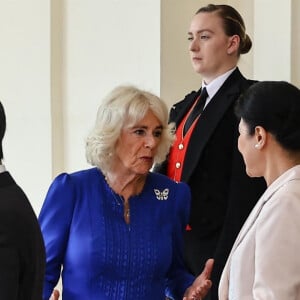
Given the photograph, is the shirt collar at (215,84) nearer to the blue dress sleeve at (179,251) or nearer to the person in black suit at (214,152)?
the person in black suit at (214,152)

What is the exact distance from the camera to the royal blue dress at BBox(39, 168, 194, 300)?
2.33 metres

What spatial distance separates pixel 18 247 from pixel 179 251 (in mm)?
921

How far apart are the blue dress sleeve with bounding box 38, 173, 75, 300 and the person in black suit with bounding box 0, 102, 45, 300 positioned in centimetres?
58

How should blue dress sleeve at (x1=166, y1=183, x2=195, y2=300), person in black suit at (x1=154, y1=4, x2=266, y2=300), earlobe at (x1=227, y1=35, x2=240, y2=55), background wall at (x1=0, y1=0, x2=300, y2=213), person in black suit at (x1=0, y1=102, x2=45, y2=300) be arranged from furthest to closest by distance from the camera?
background wall at (x1=0, y1=0, x2=300, y2=213) → earlobe at (x1=227, y1=35, x2=240, y2=55) → person in black suit at (x1=154, y1=4, x2=266, y2=300) → blue dress sleeve at (x1=166, y1=183, x2=195, y2=300) → person in black suit at (x1=0, y1=102, x2=45, y2=300)

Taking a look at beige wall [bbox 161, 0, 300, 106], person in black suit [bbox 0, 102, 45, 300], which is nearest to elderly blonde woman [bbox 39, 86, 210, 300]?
person in black suit [bbox 0, 102, 45, 300]

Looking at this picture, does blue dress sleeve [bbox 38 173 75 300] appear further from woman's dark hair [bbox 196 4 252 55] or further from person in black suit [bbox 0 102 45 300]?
woman's dark hair [bbox 196 4 252 55]

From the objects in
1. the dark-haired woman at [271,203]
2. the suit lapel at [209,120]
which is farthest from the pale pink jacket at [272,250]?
the suit lapel at [209,120]

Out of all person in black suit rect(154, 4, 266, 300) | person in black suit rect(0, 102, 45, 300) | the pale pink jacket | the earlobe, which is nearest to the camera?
person in black suit rect(0, 102, 45, 300)

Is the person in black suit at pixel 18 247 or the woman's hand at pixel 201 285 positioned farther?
the woman's hand at pixel 201 285

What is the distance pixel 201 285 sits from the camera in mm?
2361

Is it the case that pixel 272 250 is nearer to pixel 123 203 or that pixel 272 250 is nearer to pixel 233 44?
pixel 123 203

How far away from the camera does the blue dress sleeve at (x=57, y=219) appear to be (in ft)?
7.72

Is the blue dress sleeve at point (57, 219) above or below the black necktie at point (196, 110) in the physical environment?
below

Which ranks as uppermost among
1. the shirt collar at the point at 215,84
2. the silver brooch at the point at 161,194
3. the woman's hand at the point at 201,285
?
the shirt collar at the point at 215,84
